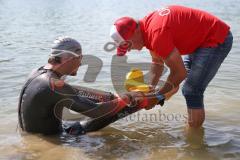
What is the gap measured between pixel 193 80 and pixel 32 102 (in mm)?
2095

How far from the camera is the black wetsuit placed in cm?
524

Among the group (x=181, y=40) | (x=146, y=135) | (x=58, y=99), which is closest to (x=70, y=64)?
(x=58, y=99)

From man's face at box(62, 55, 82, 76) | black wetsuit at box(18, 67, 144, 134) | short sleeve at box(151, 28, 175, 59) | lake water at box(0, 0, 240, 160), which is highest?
short sleeve at box(151, 28, 175, 59)

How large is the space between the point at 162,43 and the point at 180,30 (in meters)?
0.41

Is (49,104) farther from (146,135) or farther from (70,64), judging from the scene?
(146,135)

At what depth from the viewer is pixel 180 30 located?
16.8 feet

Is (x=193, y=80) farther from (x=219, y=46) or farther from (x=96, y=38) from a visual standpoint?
(x=96, y=38)

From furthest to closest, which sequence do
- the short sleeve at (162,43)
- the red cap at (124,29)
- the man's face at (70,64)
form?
the man's face at (70,64), the red cap at (124,29), the short sleeve at (162,43)

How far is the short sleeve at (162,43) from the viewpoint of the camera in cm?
486

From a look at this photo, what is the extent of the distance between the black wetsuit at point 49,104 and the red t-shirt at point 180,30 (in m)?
1.07

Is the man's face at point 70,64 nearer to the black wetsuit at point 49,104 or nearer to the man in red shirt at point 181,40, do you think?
the black wetsuit at point 49,104

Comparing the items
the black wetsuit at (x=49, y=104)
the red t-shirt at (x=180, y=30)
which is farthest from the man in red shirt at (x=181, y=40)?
the black wetsuit at (x=49, y=104)

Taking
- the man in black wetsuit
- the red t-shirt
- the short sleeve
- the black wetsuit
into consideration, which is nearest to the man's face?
the man in black wetsuit

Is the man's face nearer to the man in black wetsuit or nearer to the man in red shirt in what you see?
the man in black wetsuit
